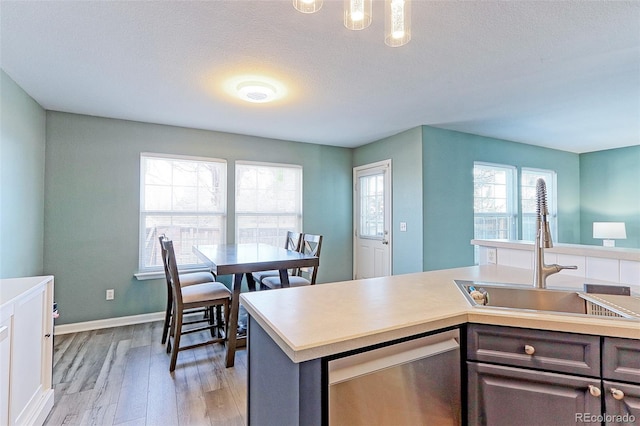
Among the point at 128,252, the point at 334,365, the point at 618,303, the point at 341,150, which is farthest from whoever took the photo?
the point at 341,150

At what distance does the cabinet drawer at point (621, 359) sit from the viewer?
0.97 meters

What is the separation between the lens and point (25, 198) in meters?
2.80

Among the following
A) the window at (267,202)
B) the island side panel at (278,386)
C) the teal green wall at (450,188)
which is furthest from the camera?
the window at (267,202)

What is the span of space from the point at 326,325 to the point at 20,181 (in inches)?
130

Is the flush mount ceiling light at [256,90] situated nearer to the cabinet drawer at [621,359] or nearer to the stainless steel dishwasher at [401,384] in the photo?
the stainless steel dishwasher at [401,384]

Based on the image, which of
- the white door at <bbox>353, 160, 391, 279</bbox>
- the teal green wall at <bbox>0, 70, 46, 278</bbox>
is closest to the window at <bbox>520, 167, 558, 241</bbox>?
the white door at <bbox>353, 160, 391, 279</bbox>

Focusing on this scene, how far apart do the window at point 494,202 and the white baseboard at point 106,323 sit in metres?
4.50

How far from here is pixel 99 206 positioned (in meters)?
3.45

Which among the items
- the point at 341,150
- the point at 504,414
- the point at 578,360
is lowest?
the point at 504,414

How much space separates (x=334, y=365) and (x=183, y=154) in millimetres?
3706

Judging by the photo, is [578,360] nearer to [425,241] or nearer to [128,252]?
[425,241]

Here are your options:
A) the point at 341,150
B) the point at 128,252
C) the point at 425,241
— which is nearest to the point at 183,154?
the point at 128,252

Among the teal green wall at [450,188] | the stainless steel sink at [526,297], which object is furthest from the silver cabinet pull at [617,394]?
the teal green wall at [450,188]

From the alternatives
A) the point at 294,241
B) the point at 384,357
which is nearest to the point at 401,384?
the point at 384,357
